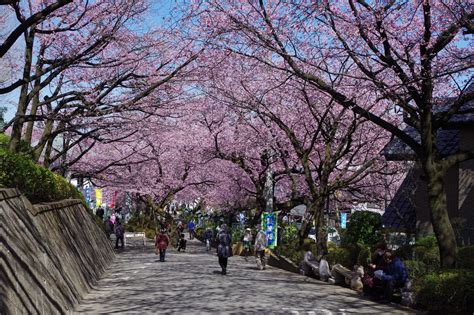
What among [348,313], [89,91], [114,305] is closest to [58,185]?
[89,91]

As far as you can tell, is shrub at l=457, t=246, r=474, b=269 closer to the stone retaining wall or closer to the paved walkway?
the paved walkway

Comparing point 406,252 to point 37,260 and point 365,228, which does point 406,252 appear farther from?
point 37,260

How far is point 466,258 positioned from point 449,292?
142 inches

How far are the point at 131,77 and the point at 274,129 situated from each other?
11.7 m

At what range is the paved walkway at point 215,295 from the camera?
1202 cm

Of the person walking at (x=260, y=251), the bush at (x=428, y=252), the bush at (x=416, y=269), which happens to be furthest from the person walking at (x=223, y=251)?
the bush at (x=416, y=269)

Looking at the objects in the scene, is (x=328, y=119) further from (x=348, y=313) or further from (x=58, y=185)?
(x=348, y=313)

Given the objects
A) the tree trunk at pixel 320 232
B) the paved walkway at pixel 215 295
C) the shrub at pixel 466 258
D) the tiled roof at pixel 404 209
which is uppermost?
the tiled roof at pixel 404 209

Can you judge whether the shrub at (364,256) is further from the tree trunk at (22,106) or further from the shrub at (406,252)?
the tree trunk at (22,106)

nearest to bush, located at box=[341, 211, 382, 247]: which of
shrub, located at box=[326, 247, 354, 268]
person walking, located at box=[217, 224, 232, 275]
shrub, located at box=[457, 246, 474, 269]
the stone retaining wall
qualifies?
shrub, located at box=[326, 247, 354, 268]

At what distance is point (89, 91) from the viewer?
18.7m

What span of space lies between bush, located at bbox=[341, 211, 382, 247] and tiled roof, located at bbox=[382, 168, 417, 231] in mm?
1130

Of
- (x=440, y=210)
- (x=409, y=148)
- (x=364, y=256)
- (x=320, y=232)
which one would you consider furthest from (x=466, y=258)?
(x=320, y=232)

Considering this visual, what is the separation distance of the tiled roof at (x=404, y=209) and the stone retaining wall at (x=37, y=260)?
14522 mm
